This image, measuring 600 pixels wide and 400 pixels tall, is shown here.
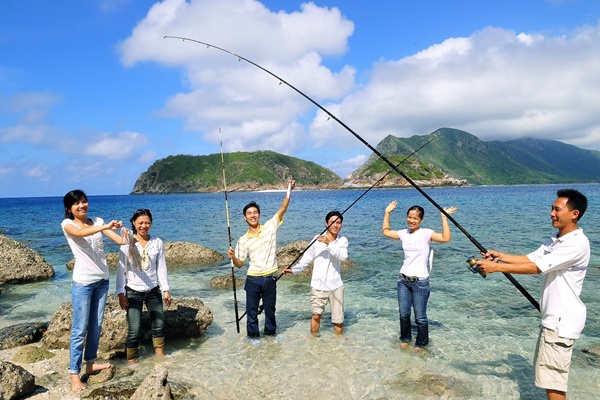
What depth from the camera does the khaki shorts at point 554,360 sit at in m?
4.27

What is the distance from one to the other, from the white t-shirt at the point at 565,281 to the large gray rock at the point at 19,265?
54.9ft

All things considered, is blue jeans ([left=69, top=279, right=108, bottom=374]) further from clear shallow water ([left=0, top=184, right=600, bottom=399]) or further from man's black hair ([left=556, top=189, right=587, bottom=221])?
man's black hair ([left=556, top=189, right=587, bottom=221])

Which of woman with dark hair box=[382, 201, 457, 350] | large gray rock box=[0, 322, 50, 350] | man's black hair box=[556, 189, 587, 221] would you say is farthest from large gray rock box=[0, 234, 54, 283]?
man's black hair box=[556, 189, 587, 221]

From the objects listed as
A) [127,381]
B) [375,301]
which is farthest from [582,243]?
[375,301]

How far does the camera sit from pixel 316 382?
6.21 metres

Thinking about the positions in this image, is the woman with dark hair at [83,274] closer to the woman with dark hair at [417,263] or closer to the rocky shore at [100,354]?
the rocky shore at [100,354]

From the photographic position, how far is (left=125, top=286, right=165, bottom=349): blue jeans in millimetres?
6457

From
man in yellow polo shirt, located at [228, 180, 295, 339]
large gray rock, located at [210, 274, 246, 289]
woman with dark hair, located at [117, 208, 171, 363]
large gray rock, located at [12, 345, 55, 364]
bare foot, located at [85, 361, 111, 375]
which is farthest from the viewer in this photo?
large gray rock, located at [210, 274, 246, 289]

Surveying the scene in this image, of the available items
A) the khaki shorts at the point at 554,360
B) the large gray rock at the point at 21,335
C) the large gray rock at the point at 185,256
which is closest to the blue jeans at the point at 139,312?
the large gray rock at the point at 21,335

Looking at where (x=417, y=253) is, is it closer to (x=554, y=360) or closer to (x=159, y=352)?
(x=554, y=360)

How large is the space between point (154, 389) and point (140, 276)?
1.94 meters

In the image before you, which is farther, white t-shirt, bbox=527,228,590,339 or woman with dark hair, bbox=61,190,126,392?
woman with dark hair, bbox=61,190,126,392

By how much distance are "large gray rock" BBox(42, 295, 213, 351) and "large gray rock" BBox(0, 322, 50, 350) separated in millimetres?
655

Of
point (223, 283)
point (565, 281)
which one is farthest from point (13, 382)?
point (223, 283)
